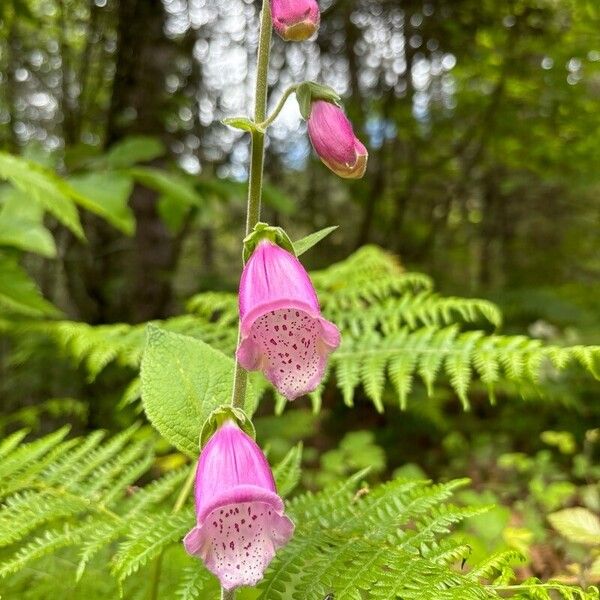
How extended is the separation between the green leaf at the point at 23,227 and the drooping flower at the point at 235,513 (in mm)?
1180

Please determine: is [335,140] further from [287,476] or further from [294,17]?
[287,476]

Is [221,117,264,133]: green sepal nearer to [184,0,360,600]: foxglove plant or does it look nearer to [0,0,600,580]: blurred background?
[184,0,360,600]: foxglove plant

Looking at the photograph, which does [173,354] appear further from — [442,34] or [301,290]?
[442,34]

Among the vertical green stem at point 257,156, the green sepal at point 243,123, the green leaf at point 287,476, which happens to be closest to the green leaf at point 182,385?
the vertical green stem at point 257,156

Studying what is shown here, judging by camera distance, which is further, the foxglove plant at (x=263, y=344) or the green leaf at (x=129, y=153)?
the green leaf at (x=129, y=153)

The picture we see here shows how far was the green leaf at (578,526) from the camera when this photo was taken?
1495 mm

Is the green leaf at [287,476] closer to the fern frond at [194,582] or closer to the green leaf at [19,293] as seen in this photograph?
the fern frond at [194,582]

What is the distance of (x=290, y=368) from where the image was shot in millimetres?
1024

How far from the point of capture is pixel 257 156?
3.44 feet

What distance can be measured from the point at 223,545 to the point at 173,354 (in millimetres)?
357

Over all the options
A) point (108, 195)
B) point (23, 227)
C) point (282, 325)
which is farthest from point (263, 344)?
point (108, 195)

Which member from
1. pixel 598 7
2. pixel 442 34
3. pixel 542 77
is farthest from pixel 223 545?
pixel 442 34

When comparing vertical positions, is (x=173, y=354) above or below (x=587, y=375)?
above

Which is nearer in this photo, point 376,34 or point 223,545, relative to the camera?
point 223,545
